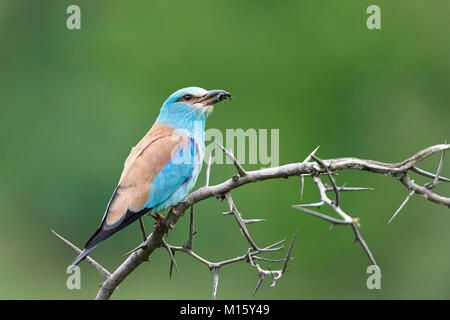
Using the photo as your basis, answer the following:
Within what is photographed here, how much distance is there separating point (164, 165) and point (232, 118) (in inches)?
191

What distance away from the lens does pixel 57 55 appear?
34.6ft

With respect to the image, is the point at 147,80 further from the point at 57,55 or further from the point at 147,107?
the point at 57,55

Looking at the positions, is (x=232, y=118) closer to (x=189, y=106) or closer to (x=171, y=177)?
(x=189, y=106)

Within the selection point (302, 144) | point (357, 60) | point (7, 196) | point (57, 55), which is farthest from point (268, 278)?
point (57, 55)

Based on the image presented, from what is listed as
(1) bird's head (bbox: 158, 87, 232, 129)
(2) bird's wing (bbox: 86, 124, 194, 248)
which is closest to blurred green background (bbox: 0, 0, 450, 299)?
(1) bird's head (bbox: 158, 87, 232, 129)

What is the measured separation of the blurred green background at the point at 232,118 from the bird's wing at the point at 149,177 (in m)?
3.87

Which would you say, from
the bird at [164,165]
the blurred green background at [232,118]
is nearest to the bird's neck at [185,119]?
the bird at [164,165]

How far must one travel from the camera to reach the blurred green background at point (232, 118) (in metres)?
8.53

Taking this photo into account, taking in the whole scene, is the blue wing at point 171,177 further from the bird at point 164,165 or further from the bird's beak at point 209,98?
Result: the bird's beak at point 209,98

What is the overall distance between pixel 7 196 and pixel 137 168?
652cm

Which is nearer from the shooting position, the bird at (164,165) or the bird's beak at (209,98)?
the bird at (164,165)

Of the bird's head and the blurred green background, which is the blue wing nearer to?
the bird's head

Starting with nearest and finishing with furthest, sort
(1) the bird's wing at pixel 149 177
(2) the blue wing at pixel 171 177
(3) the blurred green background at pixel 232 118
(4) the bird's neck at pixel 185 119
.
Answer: (1) the bird's wing at pixel 149 177, (2) the blue wing at pixel 171 177, (4) the bird's neck at pixel 185 119, (3) the blurred green background at pixel 232 118

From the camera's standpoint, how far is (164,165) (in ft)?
13.5
